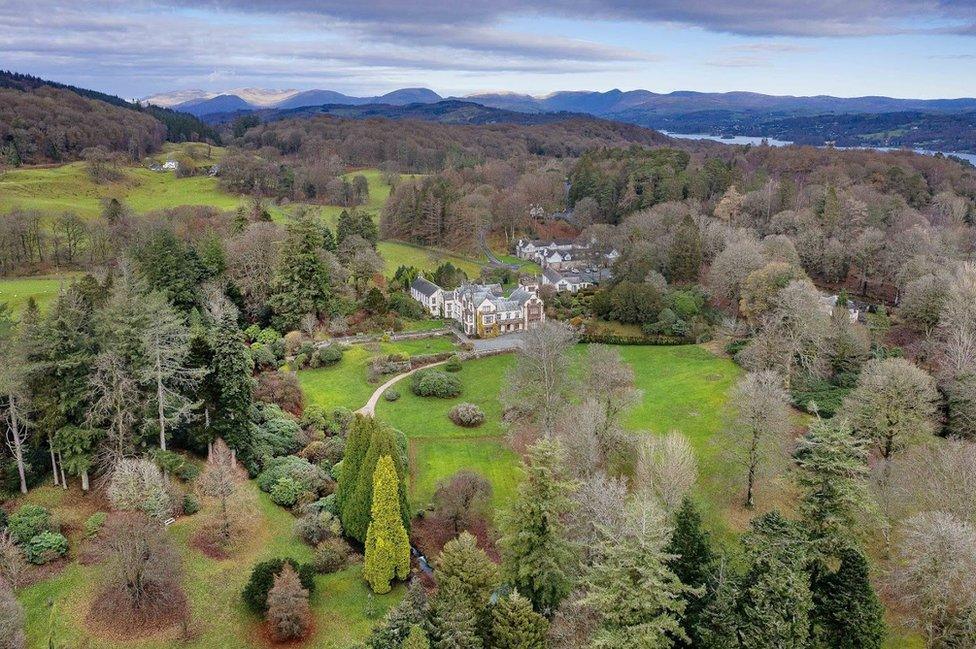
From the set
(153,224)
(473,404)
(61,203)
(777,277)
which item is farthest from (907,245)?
(61,203)

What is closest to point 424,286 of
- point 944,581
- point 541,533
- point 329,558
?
point 329,558

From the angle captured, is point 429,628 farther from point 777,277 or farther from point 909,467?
point 777,277

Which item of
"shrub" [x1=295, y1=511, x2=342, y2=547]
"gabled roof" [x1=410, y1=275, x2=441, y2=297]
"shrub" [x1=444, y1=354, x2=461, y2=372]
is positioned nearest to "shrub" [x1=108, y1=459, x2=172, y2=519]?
"shrub" [x1=295, y1=511, x2=342, y2=547]

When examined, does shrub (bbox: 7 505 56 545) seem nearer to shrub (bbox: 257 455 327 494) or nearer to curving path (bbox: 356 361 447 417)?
shrub (bbox: 257 455 327 494)

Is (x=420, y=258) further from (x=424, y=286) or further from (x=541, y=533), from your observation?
(x=541, y=533)

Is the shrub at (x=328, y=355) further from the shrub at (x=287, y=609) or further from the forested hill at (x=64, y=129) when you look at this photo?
the forested hill at (x=64, y=129)

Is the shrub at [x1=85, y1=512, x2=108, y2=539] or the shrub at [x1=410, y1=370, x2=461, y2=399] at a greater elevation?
the shrub at [x1=85, y1=512, x2=108, y2=539]

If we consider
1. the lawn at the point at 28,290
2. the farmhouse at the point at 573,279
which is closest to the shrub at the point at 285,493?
the lawn at the point at 28,290
